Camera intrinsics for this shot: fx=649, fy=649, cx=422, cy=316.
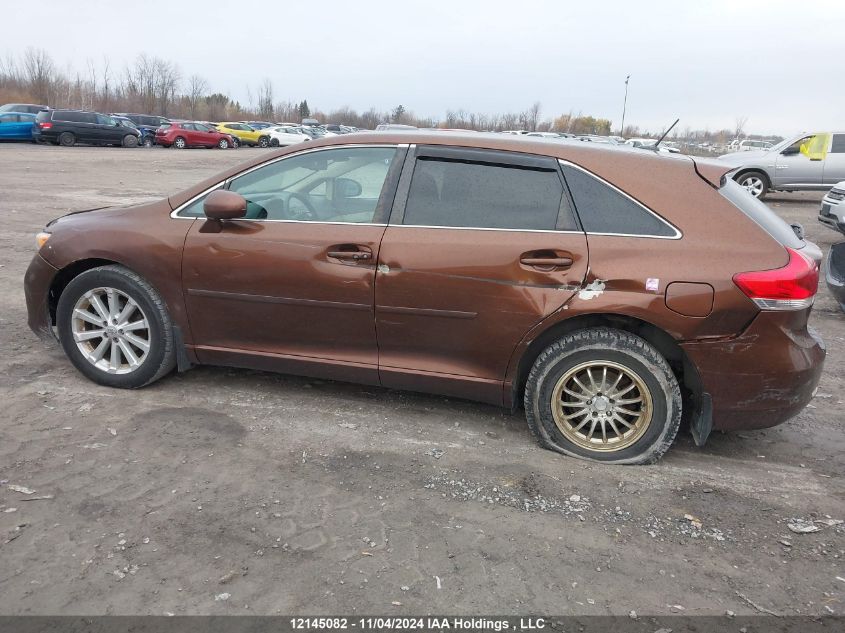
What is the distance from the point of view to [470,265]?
11.5ft

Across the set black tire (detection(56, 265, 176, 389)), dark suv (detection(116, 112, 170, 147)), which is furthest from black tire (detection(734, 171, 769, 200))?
dark suv (detection(116, 112, 170, 147))

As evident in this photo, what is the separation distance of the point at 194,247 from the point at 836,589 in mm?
3651

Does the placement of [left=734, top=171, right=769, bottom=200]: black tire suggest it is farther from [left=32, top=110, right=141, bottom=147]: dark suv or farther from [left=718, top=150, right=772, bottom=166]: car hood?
[left=32, top=110, right=141, bottom=147]: dark suv

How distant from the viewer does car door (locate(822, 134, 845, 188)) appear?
1566 cm

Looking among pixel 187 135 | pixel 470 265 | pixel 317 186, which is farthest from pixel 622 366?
pixel 187 135

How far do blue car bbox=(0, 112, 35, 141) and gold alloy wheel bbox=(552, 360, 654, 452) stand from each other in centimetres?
3371

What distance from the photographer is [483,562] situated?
105 inches

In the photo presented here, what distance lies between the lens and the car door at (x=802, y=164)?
15.8m

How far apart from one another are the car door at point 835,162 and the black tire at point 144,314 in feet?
54.5

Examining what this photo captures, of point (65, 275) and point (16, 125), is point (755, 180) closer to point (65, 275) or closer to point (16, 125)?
point (65, 275)

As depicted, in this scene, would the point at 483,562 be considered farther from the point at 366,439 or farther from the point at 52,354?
the point at 52,354

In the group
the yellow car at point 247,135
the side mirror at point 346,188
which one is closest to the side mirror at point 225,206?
the side mirror at point 346,188

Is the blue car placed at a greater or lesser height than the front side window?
greater

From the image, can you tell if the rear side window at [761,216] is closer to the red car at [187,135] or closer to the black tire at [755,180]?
the black tire at [755,180]
